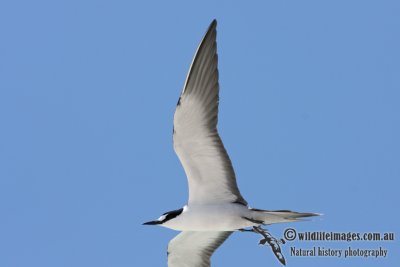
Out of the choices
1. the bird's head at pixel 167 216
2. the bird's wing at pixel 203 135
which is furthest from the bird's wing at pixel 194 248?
the bird's wing at pixel 203 135

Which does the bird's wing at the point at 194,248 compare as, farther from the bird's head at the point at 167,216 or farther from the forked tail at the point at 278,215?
the forked tail at the point at 278,215

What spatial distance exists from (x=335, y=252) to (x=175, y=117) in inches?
188

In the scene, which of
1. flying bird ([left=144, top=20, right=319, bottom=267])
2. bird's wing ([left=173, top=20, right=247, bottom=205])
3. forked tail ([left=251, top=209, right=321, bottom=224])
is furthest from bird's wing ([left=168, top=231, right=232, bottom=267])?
forked tail ([left=251, top=209, right=321, bottom=224])

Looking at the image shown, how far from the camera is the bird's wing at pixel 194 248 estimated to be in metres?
14.0

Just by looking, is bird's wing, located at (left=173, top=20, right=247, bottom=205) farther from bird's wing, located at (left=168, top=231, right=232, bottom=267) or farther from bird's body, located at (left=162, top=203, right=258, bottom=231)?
bird's wing, located at (left=168, top=231, right=232, bottom=267)

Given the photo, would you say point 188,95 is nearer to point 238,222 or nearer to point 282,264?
point 238,222

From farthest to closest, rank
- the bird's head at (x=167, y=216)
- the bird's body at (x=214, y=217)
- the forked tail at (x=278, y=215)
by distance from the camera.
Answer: the bird's head at (x=167, y=216) < the bird's body at (x=214, y=217) < the forked tail at (x=278, y=215)

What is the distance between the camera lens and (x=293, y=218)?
12117 mm

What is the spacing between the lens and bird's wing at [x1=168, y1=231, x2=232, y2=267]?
14.0 meters

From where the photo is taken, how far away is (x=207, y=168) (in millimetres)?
12430

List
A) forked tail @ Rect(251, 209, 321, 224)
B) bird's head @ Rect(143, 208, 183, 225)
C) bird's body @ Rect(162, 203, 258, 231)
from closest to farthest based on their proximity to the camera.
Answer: forked tail @ Rect(251, 209, 321, 224) → bird's body @ Rect(162, 203, 258, 231) → bird's head @ Rect(143, 208, 183, 225)

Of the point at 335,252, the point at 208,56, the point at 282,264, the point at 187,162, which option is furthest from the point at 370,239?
the point at 208,56

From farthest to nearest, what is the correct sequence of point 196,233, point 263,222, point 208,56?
1. point 196,233
2. point 263,222
3. point 208,56

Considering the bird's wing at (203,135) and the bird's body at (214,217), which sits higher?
the bird's wing at (203,135)
